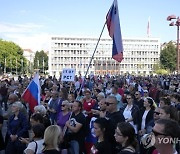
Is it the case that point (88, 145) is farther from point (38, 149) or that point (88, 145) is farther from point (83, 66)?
point (83, 66)

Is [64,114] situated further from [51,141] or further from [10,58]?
[10,58]

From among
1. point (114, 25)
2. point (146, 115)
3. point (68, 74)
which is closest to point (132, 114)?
point (146, 115)

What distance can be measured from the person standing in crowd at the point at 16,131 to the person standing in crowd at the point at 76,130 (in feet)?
2.58

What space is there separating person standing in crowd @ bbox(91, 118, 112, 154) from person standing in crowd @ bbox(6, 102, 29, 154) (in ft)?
5.94

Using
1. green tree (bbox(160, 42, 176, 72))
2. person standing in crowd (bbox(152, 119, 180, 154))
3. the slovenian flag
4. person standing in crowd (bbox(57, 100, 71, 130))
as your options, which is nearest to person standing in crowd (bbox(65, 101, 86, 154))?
person standing in crowd (bbox(57, 100, 71, 130))

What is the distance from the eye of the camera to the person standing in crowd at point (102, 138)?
3.95m

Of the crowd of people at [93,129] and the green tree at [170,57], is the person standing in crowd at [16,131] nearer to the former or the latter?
the crowd of people at [93,129]

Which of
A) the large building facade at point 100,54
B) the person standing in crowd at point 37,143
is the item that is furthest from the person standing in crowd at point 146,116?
the large building facade at point 100,54

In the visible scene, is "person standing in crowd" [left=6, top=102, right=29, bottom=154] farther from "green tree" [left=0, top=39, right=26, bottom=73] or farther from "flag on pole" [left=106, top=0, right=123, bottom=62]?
"green tree" [left=0, top=39, right=26, bottom=73]

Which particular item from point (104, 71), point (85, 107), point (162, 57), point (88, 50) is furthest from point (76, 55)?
point (85, 107)

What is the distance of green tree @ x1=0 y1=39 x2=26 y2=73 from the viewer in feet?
299

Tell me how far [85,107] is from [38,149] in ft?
11.2

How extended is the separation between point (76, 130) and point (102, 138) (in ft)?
4.87

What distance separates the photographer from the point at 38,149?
13.5ft
